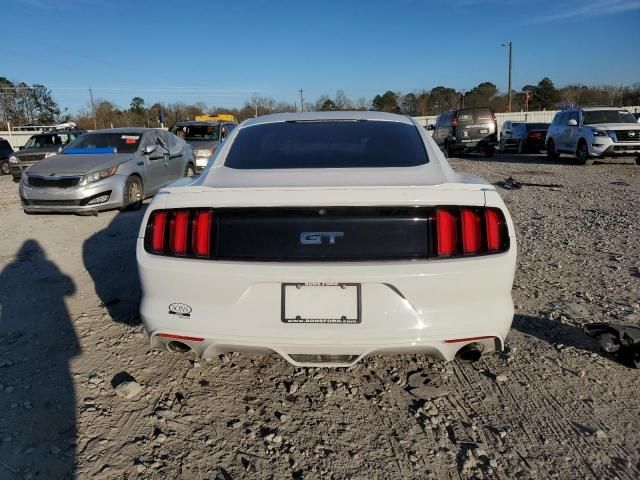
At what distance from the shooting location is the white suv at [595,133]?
1466 centimetres

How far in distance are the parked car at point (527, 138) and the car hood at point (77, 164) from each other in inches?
738

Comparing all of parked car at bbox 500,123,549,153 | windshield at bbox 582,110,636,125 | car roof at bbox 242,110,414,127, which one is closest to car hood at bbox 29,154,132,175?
car roof at bbox 242,110,414,127

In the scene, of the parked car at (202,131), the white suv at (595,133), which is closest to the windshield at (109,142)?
the parked car at (202,131)

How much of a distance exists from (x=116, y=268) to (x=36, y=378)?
2424 millimetres

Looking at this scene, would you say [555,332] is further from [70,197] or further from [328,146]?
[70,197]

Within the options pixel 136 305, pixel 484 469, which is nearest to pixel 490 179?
pixel 136 305

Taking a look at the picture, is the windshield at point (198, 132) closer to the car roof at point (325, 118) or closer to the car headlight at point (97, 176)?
the car headlight at point (97, 176)

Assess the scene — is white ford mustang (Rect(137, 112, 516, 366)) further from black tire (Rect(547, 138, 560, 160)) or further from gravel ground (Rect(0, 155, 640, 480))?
black tire (Rect(547, 138, 560, 160))

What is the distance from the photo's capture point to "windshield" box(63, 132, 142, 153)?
929 centimetres

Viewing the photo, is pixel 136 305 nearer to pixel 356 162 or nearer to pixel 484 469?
pixel 356 162

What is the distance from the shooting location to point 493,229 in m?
2.42

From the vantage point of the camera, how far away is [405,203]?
2305mm

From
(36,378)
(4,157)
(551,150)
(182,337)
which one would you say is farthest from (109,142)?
(551,150)

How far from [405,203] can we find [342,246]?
365 mm
